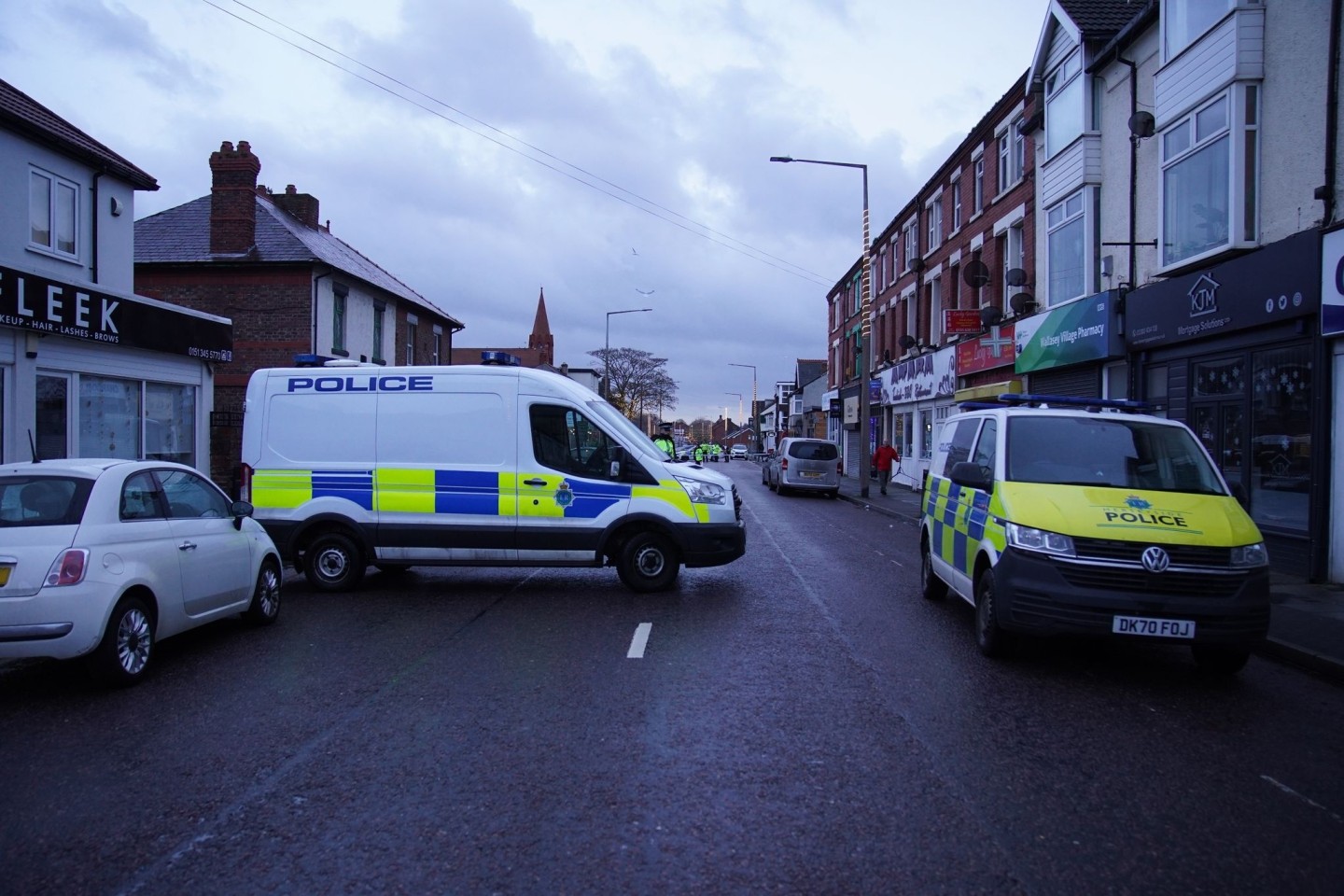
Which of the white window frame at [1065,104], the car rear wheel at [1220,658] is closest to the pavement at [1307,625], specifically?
the car rear wheel at [1220,658]

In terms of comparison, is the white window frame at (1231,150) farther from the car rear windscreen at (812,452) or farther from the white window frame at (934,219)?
the white window frame at (934,219)

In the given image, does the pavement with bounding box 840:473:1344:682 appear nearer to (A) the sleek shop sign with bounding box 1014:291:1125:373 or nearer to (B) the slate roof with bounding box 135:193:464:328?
(A) the sleek shop sign with bounding box 1014:291:1125:373

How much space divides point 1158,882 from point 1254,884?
1.15 ft

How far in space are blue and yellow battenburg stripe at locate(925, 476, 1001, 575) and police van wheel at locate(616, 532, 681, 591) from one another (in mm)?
2691

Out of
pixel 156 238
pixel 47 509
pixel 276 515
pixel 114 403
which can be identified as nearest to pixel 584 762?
pixel 47 509

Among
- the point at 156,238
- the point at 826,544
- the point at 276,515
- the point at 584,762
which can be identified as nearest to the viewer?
the point at 584,762

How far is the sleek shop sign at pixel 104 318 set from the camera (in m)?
13.0

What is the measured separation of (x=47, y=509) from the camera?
5980 millimetres

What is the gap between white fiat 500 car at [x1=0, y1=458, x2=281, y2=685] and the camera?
221 inches

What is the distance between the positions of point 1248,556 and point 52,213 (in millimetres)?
17152

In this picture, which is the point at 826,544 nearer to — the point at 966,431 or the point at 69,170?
the point at 966,431

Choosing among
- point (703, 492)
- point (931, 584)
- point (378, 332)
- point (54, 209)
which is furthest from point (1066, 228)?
point (378, 332)

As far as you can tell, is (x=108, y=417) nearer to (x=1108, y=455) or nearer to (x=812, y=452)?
(x=1108, y=455)

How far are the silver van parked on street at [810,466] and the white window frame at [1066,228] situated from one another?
951 centimetres
